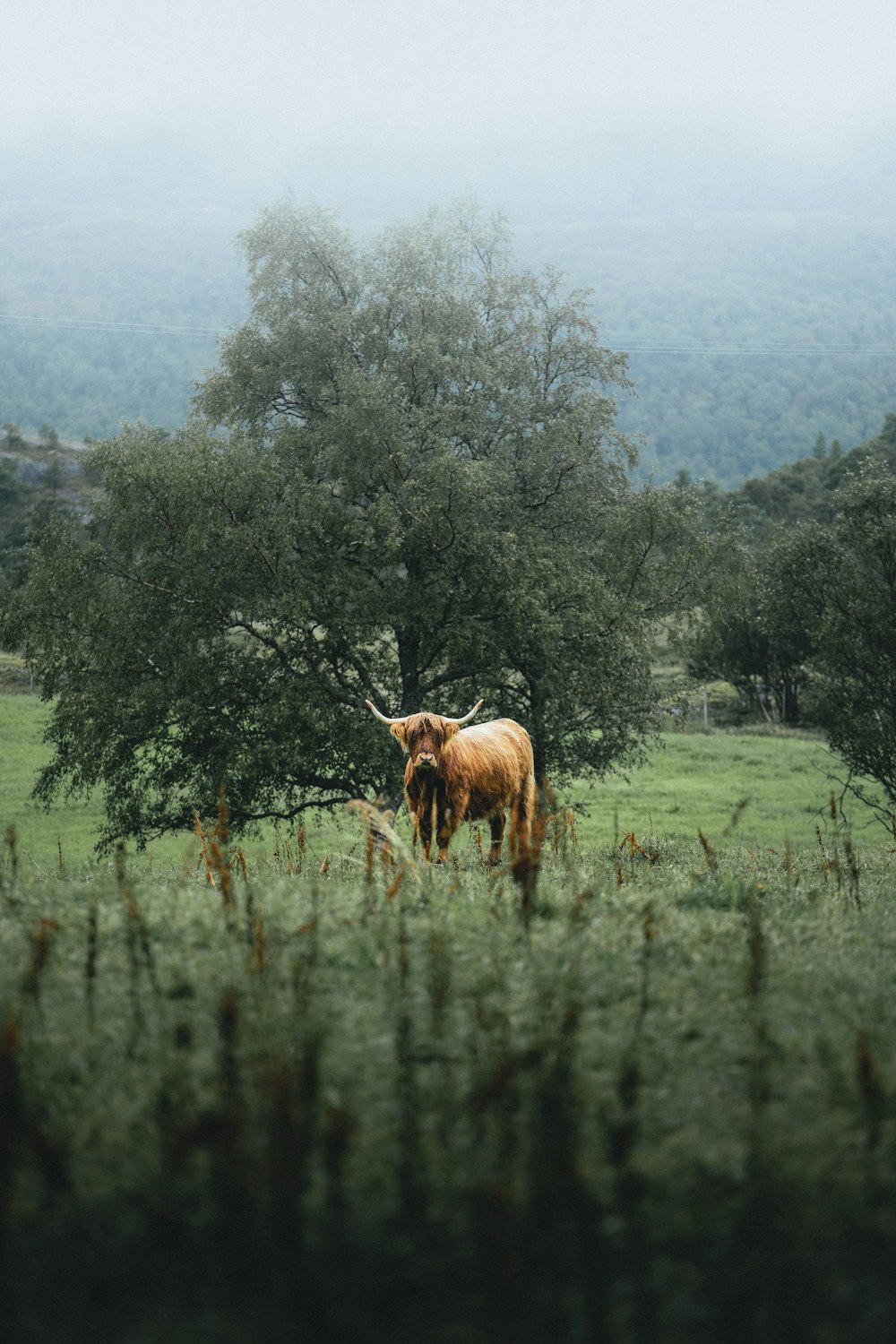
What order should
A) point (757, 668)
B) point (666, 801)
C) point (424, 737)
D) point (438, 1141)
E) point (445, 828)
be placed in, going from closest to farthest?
point (438, 1141), point (424, 737), point (445, 828), point (666, 801), point (757, 668)

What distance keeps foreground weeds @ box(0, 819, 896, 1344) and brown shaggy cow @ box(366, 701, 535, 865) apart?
567 centimetres

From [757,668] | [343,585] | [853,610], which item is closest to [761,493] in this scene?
[757,668]

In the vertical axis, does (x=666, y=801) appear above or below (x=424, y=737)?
below

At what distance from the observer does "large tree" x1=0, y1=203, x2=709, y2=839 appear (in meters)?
20.5

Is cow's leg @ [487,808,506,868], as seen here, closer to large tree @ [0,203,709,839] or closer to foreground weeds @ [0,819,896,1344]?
large tree @ [0,203,709,839]

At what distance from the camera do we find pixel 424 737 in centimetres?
1122

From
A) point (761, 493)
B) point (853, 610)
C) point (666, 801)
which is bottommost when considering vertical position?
point (666, 801)

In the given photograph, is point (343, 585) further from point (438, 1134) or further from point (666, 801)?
point (438, 1134)

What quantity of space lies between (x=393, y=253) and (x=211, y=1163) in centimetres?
2557

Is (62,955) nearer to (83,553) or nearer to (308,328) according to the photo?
(83,553)

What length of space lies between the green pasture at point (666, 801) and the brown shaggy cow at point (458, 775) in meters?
8.57

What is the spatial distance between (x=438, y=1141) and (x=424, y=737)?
807 cm

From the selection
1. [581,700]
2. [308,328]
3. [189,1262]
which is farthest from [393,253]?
[189,1262]

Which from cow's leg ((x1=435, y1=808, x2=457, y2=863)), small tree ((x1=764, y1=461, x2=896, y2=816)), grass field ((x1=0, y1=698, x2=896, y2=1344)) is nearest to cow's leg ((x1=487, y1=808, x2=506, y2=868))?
cow's leg ((x1=435, y1=808, x2=457, y2=863))
